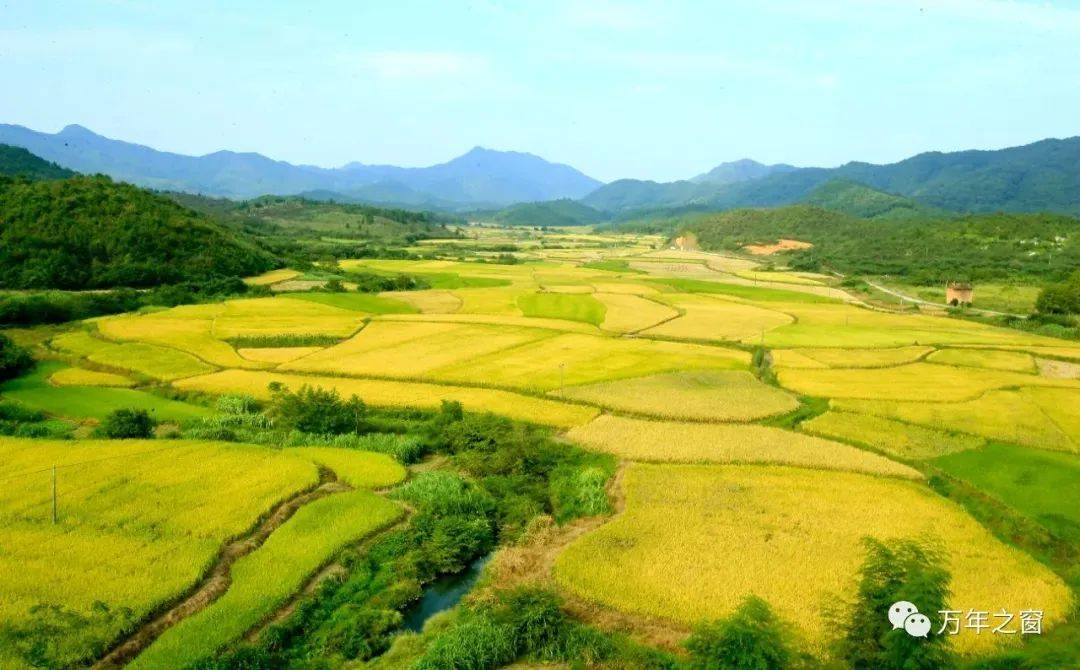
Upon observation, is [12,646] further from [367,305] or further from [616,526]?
[367,305]

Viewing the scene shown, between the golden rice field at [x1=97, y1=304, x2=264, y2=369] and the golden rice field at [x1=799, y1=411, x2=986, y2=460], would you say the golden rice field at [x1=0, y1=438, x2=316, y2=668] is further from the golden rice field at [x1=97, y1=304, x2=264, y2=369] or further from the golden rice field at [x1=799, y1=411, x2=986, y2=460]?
the golden rice field at [x1=799, y1=411, x2=986, y2=460]

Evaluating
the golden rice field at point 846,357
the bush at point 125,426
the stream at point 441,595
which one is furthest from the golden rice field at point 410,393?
the golden rice field at point 846,357

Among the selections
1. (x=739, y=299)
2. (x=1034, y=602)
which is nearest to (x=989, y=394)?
(x=1034, y=602)

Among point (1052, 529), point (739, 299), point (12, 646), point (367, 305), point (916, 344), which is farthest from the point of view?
point (739, 299)

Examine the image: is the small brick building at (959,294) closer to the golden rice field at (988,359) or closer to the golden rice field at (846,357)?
the golden rice field at (988,359)

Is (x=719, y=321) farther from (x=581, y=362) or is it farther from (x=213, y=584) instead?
(x=213, y=584)

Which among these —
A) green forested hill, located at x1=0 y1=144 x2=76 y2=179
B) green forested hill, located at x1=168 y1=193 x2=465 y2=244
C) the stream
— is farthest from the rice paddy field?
green forested hill, located at x1=168 y1=193 x2=465 y2=244
